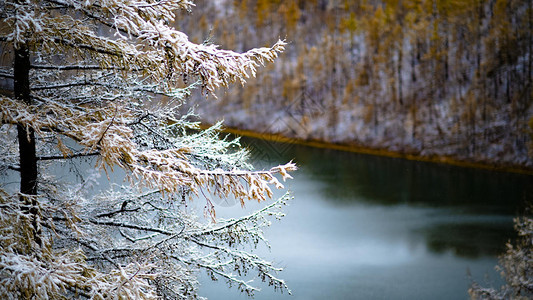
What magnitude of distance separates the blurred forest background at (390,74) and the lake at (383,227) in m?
0.72

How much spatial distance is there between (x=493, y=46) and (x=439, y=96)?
1242mm

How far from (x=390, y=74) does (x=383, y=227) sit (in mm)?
3625

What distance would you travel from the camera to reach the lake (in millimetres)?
5887

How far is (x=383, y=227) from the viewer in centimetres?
709

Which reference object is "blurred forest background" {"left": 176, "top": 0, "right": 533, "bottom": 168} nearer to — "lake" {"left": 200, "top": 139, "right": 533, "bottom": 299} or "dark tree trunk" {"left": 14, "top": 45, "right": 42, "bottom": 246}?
"lake" {"left": 200, "top": 139, "right": 533, "bottom": 299}

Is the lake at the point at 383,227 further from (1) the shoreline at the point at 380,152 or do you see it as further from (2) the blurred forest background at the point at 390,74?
(2) the blurred forest background at the point at 390,74

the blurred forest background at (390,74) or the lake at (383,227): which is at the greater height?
the blurred forest background at (390,74)

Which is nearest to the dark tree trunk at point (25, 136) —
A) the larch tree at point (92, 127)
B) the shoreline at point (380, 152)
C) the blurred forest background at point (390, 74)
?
the larch tree at point (92, 127)

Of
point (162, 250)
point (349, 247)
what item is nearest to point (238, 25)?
point (349, 247)

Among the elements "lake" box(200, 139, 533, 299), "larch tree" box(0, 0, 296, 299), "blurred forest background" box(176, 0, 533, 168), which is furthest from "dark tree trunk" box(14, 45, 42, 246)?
"blurred forest background" box(176, 0, 533, 168)

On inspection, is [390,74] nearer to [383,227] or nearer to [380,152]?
Result: [380,152]

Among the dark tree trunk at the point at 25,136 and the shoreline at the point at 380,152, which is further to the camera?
the shoreline at the point at 380,152

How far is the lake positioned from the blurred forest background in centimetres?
72

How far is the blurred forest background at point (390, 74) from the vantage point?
8.45m
